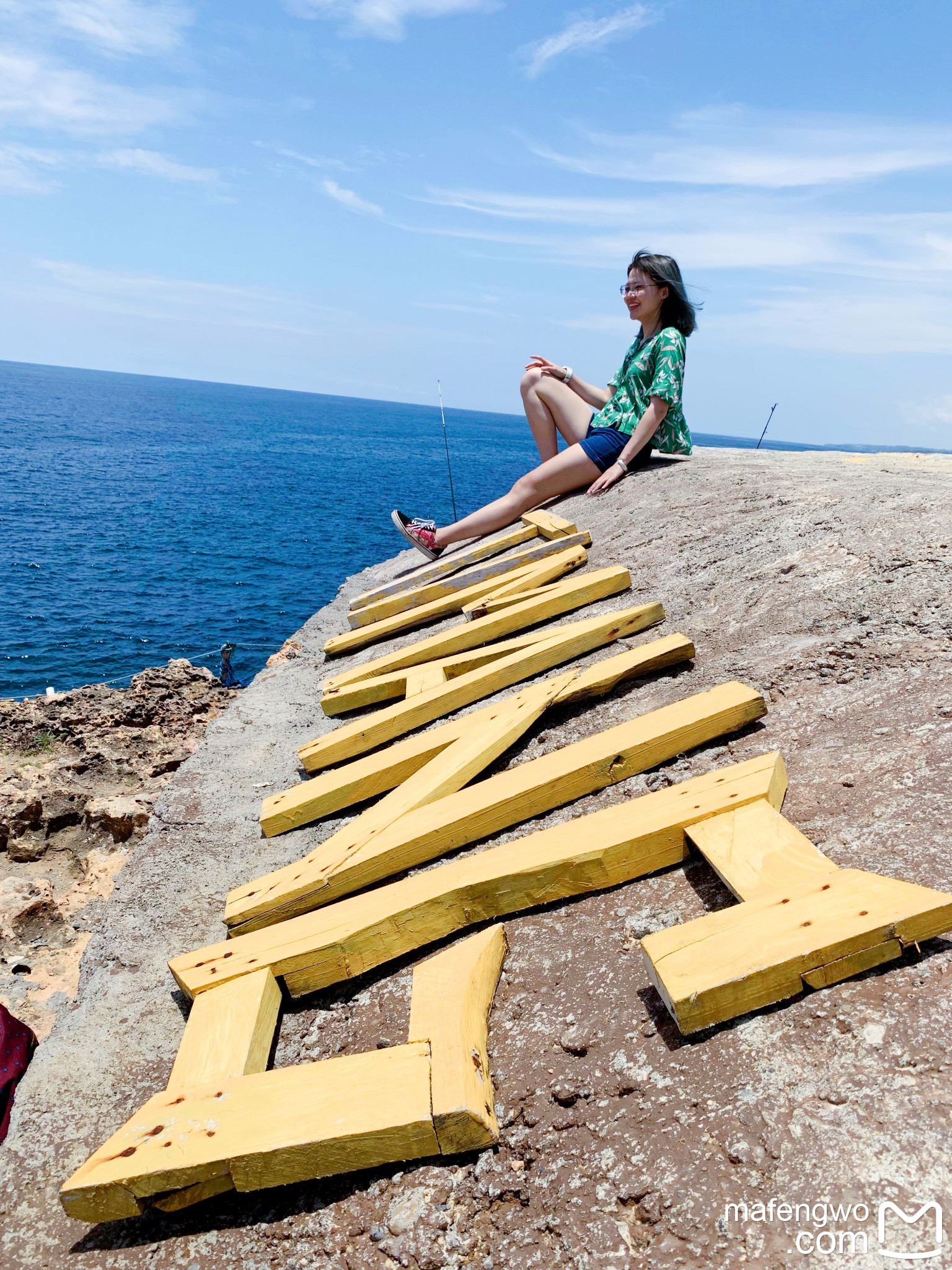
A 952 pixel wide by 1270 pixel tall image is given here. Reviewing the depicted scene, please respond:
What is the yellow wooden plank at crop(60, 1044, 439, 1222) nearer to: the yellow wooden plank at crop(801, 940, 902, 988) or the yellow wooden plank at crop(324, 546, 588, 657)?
the yellow wooden plank at crop(801, 940, 902, 988)

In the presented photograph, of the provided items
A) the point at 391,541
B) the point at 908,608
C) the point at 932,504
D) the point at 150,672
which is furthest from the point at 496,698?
the point at 391,541

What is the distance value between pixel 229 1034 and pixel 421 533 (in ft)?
17.3

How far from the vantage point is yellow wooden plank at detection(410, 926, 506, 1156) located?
1.79 metres

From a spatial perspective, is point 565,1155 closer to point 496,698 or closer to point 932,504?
point 496,698

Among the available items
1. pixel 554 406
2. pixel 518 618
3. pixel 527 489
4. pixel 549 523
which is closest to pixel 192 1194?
pixel 518 618

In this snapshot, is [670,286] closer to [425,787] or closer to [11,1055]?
[425,787]

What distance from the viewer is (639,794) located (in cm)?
290

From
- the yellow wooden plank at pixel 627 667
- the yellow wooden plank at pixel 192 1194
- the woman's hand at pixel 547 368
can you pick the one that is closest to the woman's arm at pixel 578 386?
the woman's hand at pixel 547 368

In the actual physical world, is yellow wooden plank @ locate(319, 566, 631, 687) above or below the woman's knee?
below

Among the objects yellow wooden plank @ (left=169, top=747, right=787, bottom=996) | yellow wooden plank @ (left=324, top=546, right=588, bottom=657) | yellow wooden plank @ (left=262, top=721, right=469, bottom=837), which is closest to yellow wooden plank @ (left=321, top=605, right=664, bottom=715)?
yellow wooden plank @ (left=262, top=721, right=469, bottom=837)

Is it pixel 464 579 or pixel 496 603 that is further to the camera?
pixel 464 579

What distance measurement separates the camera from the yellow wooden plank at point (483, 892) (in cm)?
244

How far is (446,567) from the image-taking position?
6465mm

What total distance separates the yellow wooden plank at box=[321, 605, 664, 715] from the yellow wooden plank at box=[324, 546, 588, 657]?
879mm
